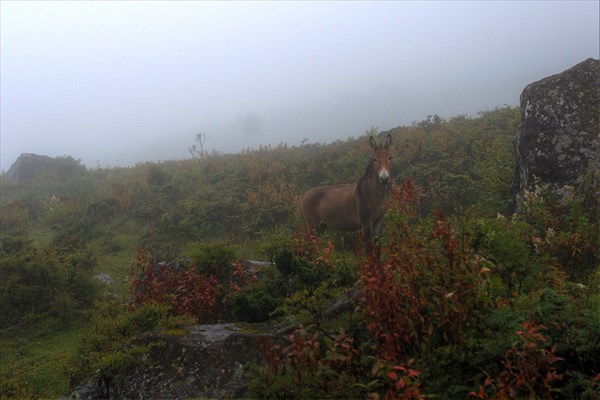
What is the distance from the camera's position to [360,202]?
34.6 feet

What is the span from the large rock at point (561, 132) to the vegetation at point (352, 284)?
73cm

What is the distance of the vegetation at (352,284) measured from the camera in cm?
364

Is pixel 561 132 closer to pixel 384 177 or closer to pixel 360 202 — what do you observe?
pixel 384 177

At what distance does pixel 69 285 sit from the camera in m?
10.2

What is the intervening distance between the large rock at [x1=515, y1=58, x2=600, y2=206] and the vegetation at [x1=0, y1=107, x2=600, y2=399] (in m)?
0.73

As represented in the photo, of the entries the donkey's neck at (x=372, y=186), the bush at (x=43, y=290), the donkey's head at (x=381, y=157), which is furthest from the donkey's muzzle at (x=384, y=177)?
the bush at (x=43, y=290)

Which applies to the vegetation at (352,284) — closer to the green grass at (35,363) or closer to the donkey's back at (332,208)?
the green grass at (35,363)

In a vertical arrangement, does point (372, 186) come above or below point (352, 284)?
above

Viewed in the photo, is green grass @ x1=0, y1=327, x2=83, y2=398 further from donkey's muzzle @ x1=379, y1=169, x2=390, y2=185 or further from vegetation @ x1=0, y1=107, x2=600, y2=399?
donkey's muzzle @ x1=379, y1=169, x2=390, y2=185

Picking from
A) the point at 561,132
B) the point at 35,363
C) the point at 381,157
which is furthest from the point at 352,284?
the point at 561,132

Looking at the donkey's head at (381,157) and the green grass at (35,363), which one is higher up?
the donkey's head at (381,157)

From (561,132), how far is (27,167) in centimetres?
3228

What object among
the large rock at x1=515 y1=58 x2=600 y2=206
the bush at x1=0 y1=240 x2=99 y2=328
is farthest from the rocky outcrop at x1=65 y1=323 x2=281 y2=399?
the large rock at x1=515 y1=58 x2=600 y2=206

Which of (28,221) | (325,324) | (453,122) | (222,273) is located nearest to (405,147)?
(453,122)
